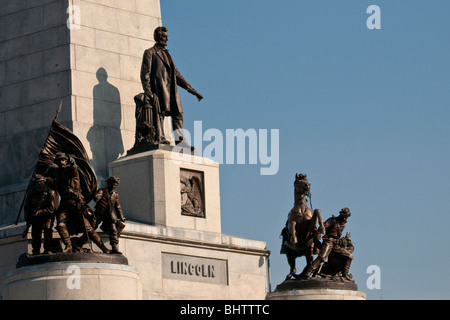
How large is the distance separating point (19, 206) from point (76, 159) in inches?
121

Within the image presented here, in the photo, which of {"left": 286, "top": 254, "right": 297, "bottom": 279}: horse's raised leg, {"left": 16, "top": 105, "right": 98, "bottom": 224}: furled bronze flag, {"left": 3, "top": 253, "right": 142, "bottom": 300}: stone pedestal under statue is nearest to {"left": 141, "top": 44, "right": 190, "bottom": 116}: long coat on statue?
{"left": 16, "top": 105, "right": 98, "bottom": 224}: furled bronze flag

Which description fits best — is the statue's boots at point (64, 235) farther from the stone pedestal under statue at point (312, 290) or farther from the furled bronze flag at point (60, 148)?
the stone pedestal under statue at point (312, 290)

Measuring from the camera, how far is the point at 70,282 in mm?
23266

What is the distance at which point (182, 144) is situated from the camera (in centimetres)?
2848

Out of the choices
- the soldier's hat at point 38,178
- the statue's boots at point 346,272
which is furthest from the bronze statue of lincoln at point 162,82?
the statue's boots at point 346,272

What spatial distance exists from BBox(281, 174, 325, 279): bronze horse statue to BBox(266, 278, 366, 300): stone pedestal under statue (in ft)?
1.07

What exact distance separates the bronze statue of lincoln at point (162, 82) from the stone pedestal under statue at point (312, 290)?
3952 mm

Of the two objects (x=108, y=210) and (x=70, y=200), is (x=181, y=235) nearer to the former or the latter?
(x=108, y=210)

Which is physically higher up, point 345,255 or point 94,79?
point 94,79

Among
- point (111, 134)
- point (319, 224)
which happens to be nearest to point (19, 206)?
point (111, 134)
